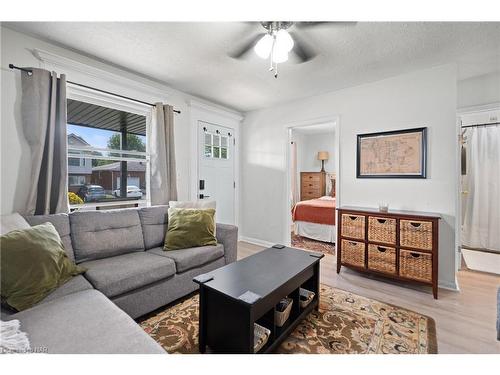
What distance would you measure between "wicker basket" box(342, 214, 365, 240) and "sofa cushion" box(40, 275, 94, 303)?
256 cm

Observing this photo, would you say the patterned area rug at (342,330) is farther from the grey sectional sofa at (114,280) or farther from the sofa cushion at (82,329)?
the sofa cushion at (82,329)

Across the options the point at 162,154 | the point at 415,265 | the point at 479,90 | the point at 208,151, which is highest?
the point at 479,90

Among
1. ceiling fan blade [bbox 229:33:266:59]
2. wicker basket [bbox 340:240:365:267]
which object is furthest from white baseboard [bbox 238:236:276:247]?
ceiling fan blade [bbox 229:33:266:59]

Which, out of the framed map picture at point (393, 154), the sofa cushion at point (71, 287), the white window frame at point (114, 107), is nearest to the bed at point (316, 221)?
the framed map picture at point (393, 154)

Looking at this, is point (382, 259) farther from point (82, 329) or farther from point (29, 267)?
point (29, 267)

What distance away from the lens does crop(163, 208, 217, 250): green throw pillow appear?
2393 millimetres

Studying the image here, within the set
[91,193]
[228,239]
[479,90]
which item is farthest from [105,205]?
[479,90]

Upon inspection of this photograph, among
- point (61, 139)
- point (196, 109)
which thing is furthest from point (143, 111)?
point (61, 139)

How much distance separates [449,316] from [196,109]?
147 inches

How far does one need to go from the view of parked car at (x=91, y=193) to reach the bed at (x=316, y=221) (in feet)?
10.4

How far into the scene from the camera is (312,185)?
6.53 meters

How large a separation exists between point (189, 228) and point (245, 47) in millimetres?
1831

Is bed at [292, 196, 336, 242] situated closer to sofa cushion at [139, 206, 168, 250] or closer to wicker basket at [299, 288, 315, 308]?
wicker basket at [299, 288, 315, 308]
